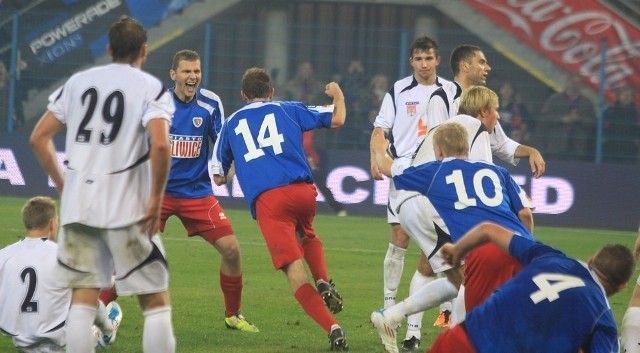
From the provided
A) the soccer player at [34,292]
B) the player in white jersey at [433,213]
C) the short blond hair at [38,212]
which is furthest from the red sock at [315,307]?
the short blond hair at [38,212]

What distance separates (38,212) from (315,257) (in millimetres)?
2206

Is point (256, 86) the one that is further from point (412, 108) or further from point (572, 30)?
point (572, 30)

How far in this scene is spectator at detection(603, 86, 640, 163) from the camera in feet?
67.9

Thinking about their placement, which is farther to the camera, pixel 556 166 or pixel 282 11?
pixel 282 11

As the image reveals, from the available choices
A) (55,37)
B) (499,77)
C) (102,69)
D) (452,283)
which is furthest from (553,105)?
(102,69)

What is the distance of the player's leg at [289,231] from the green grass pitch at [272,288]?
Answer: 40cm

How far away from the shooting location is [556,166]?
20.1 m

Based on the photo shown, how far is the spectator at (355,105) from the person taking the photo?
69.7 ft

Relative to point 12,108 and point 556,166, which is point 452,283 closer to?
point 556,166

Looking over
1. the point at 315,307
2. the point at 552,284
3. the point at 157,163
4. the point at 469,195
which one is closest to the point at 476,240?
the point at 552,284

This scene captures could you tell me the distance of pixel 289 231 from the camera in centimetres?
865

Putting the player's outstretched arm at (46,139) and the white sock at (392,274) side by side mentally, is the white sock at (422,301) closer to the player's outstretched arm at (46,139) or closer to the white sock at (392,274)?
the white sock at (392,274)

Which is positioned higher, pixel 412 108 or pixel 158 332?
pixel 412 108

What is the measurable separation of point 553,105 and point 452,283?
45.9 ft
